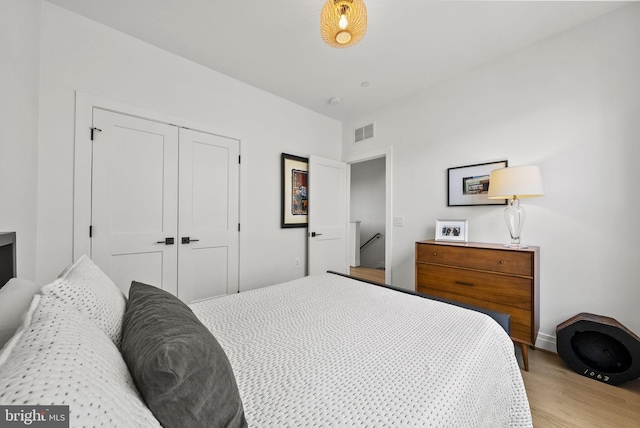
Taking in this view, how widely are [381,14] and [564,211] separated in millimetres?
2308

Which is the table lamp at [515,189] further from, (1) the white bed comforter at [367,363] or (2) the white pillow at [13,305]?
(2) the white pillow at [13,305]

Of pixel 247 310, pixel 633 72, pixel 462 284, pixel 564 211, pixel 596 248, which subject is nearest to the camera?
pixel 247 310

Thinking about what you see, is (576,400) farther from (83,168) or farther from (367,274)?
(83,168)

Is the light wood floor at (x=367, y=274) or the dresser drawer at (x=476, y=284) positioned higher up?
the dresser drawer at (x=476, y=284)

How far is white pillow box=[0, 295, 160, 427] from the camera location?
36 centimetres

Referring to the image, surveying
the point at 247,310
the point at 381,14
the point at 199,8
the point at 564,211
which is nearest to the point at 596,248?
the point at 564,211

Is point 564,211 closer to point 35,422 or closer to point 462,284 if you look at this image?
point 462,284

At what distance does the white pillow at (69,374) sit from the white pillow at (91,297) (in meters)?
0.14

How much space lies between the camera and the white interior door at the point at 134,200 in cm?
213

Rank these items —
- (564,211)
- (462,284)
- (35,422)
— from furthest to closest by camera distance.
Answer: (462,284) → (564,211) → (35,422)

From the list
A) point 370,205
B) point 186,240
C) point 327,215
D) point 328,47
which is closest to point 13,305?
point 186,240

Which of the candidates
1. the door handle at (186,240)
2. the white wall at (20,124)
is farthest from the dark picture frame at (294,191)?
the white wall at (20,124)

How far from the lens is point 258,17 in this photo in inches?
80.2

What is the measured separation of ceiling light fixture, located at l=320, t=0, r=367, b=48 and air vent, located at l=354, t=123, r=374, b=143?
2.23 m
